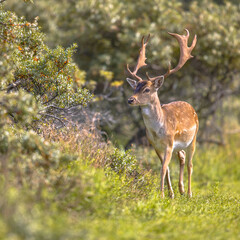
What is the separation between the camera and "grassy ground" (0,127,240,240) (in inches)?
161

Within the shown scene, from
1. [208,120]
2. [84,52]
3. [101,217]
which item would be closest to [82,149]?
Result: [101,217]

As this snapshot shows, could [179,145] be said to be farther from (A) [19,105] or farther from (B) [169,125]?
(A) [19,105]

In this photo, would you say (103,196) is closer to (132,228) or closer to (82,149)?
(132,228)

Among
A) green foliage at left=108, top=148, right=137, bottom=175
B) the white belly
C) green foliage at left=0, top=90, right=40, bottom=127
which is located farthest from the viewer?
the white belly

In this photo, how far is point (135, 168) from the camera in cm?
739

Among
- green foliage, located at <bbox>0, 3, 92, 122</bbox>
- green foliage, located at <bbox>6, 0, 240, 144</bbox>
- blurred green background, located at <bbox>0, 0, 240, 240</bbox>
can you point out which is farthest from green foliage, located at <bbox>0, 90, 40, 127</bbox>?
green foliage, located at <bbox>6, 0, 240, 144</bbox>

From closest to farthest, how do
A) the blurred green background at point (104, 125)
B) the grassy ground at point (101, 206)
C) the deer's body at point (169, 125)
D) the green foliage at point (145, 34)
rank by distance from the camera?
the grassy ground at point (101, 206)
the blurred green background at point (104, 125)
the deer's body at point (169, 125)
the green foliage at point (145, 34)

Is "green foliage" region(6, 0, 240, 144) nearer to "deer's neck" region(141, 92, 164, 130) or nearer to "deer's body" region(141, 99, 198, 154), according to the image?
"deer's body" region(141, 99, 198, 154)

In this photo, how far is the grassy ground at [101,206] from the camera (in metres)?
4.08

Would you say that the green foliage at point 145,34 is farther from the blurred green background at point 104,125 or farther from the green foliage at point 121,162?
the green foliage at point 121,162

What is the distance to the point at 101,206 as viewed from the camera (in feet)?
17.1

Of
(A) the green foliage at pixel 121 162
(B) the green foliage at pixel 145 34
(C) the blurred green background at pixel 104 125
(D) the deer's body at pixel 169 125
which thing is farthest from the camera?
(B) the green foliage at pixel 145 34

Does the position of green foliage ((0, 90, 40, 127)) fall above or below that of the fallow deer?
above

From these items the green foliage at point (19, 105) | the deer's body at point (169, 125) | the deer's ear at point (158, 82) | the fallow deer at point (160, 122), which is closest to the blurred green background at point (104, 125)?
the green foliage at point (19, 105)
